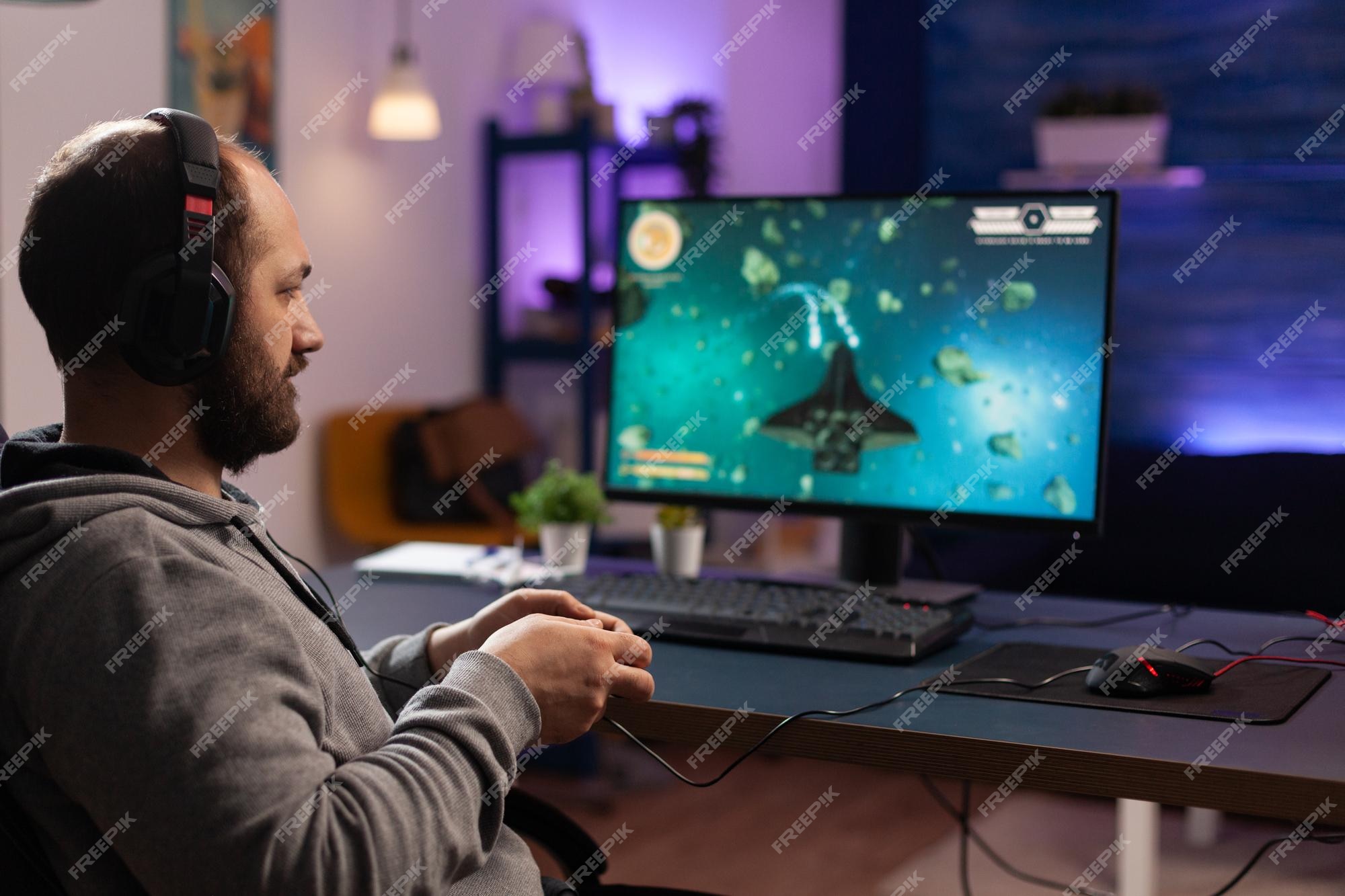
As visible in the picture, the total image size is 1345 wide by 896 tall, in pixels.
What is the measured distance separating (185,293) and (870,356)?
2.88 feet

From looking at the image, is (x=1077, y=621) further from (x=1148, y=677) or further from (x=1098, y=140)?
(x=1098, y=140)

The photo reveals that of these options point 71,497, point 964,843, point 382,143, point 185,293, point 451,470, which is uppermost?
point 382,143

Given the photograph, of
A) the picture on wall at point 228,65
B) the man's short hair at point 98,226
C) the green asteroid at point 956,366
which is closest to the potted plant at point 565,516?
the green asteroid at point 956,366

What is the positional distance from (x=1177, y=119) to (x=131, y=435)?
309 centimetres

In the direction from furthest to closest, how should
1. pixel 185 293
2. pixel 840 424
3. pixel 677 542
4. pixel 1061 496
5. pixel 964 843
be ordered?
pixel 964 843 < pixel 677 542 < pixel 840 424 < pixel 1061 496 < pixel 185 293

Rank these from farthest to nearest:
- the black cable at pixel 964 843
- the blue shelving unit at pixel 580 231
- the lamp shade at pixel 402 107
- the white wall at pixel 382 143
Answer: the blue shelving unit at pixel 580 231, the lamp shade at pixel 402 107, the white wall at pixel 382 143, the black cable at pixel 964 843

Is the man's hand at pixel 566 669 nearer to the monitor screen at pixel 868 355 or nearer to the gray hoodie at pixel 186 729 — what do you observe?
the gray hoodie at pixel 186 729

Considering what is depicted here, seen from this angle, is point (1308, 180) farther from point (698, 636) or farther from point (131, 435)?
point (131, 435)

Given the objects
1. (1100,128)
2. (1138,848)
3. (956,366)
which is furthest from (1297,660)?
(1100,128)

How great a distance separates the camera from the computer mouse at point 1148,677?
44.8 inches

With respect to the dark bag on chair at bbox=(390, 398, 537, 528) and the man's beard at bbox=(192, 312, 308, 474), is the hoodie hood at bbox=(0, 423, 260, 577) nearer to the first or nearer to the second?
the man's beard at bbox=(192, 312, 308, 474)

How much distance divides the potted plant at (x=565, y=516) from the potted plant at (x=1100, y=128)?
2145mm

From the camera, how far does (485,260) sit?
450cm

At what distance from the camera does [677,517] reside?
1759 mm
